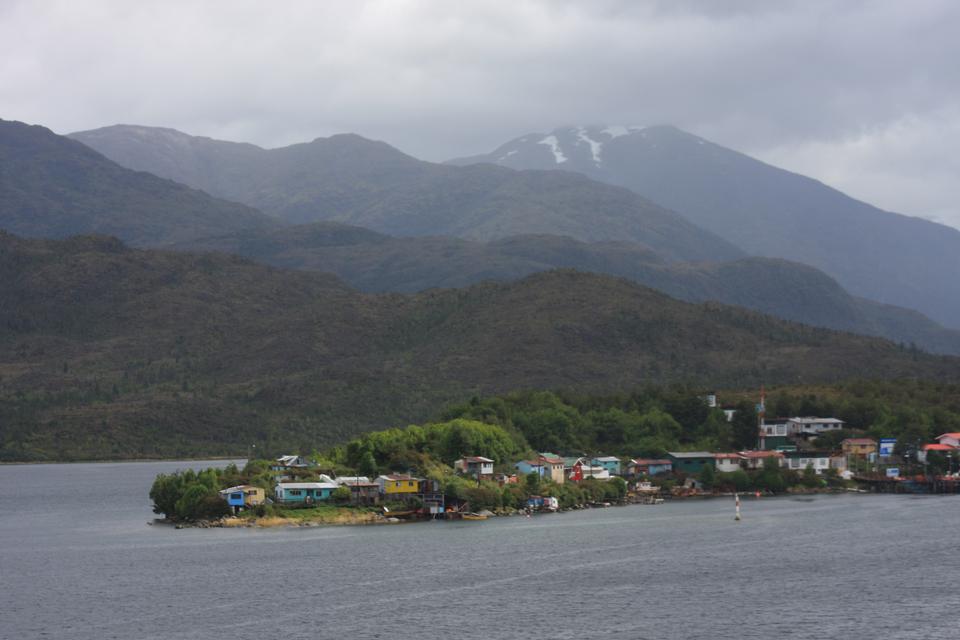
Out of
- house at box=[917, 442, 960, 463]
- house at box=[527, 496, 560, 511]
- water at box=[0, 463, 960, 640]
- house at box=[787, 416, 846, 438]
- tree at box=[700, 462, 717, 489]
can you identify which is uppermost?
house at box=[787, 416, 846, 438]

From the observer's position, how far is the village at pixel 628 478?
100375mm

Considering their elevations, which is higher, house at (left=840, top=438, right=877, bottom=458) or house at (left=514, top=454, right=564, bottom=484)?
house at (left=840, top=438, right=877, bottom=458)

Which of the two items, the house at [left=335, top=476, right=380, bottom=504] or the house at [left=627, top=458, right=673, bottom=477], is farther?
the house at [left=627, top=458, right=673, bottom=477]

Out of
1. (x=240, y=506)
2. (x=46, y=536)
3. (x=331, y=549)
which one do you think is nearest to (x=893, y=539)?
(x=331, y=549)

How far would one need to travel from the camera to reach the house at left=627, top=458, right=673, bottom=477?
126 metres

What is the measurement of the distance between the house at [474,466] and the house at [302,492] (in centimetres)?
1274

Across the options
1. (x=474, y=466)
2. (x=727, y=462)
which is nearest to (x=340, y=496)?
(x=474, y=466)

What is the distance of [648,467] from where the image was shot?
421 ft

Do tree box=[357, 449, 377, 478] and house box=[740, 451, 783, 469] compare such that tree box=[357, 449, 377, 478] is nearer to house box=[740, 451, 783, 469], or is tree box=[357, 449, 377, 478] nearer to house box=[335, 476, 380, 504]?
house box=[335, 476, 380, 504]

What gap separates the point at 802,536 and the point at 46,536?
53.9 metres

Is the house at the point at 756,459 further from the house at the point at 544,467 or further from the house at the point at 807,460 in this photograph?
the house at the point at 544,467

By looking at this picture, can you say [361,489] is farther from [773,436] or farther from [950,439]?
[950,439]

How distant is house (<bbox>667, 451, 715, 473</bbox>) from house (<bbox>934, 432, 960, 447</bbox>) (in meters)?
24.2

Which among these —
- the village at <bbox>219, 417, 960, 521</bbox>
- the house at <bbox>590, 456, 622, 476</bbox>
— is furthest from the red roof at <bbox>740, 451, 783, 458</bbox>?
the house at <bbox>590, 456, 622, 476</bbox>
